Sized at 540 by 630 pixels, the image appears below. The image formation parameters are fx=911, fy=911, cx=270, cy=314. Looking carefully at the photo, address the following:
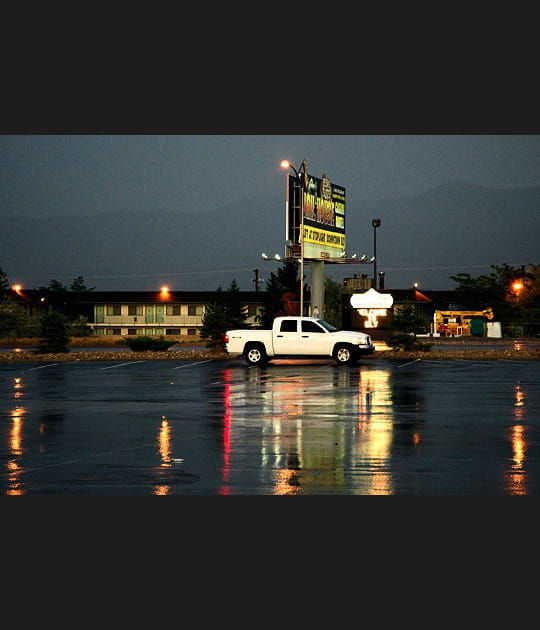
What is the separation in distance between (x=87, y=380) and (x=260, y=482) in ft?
61.7

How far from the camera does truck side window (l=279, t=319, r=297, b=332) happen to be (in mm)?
36219

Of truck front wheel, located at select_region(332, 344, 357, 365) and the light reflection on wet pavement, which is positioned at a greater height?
truck front wheel, located at select_region(332, 344, 357, 365)

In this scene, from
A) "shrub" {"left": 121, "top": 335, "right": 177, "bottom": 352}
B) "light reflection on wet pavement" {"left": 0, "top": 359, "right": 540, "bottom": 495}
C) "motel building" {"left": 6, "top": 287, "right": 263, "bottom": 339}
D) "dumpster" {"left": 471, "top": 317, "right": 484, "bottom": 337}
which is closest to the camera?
"light reflection on wet pavement" {"left": 0, "top": 359, "right": 540, "bottom": 495}

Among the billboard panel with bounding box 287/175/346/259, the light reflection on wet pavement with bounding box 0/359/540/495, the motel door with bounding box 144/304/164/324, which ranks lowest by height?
the light reflection on wet pavement with bounding box 0/359/540/495

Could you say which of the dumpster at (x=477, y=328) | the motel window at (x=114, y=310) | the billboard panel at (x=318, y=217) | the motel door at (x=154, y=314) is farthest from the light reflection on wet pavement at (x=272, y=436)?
the motel window at (x=114, y=310)

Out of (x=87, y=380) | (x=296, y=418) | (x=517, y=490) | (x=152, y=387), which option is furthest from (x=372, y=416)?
(x=87, y=380)

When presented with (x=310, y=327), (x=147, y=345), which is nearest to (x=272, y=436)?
(x=310, y=327)

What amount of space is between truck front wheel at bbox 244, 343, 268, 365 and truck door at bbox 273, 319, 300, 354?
0.56 metres

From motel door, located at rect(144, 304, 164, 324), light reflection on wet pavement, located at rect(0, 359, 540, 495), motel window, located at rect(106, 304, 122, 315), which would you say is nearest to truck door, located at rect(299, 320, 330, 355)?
light reflection on wet pavement, located at rect(0, 359, 540, 495)

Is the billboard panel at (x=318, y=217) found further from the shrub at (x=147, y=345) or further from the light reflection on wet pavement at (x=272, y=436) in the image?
the light reflection on wet pavement at (x=272, y=436)

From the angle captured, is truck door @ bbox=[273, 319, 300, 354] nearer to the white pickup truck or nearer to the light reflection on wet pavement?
the white pickup truck

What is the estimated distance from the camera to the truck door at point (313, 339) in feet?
118

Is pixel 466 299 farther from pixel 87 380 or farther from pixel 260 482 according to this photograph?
→ pixel 260 482

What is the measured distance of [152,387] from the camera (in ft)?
84.6
